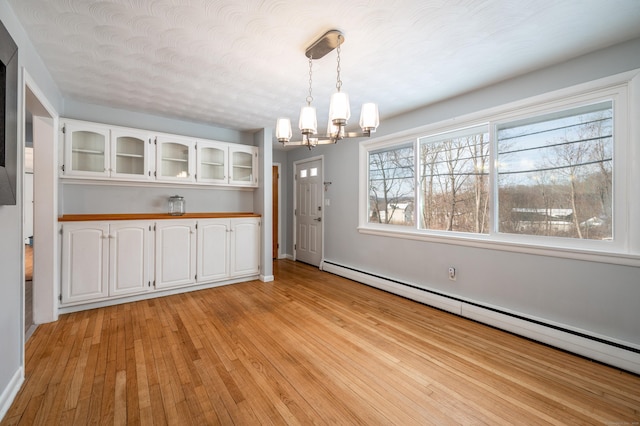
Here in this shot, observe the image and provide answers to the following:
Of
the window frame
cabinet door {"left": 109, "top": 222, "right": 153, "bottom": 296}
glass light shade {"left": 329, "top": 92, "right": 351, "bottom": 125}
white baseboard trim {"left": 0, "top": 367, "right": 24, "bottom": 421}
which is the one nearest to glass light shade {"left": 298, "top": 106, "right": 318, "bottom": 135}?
glass light shade {"left": 329, "top": 92, "right": 351, "bottom": 125}

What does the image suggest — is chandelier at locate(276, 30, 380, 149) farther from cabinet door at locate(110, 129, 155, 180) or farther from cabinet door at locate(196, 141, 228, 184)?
cabinet door at locate(110, 129, 155, 180)

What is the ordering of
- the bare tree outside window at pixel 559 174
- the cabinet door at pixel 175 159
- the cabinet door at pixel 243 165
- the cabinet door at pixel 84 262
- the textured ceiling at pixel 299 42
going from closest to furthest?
the textured ceiling at pixel 299 42
the bare tree outside window at pixel 559 174
the cabinet door at pixel 84 262
the cabinet door at pixel 175 159
the cabinet door at pixel 243 165

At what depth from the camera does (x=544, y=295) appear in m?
2.37

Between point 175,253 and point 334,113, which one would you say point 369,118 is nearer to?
point 334,113

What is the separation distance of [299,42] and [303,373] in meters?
2.41

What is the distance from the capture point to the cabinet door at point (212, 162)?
12.5 feet

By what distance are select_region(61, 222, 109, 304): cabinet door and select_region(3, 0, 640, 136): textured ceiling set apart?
1526 mm

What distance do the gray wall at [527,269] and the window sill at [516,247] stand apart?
0.05 m

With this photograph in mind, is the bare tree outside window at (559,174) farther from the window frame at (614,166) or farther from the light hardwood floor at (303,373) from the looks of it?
the light hardwood floor at (303,373)

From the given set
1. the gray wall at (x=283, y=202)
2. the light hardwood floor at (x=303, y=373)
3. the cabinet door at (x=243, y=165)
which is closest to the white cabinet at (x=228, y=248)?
the cabinet door at (x=243, y=165)

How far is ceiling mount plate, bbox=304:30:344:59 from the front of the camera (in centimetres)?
185

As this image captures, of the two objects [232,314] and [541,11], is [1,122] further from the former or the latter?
[541,11]

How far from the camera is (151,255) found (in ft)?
10.9

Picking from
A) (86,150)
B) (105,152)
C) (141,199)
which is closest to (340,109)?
(105,152)
